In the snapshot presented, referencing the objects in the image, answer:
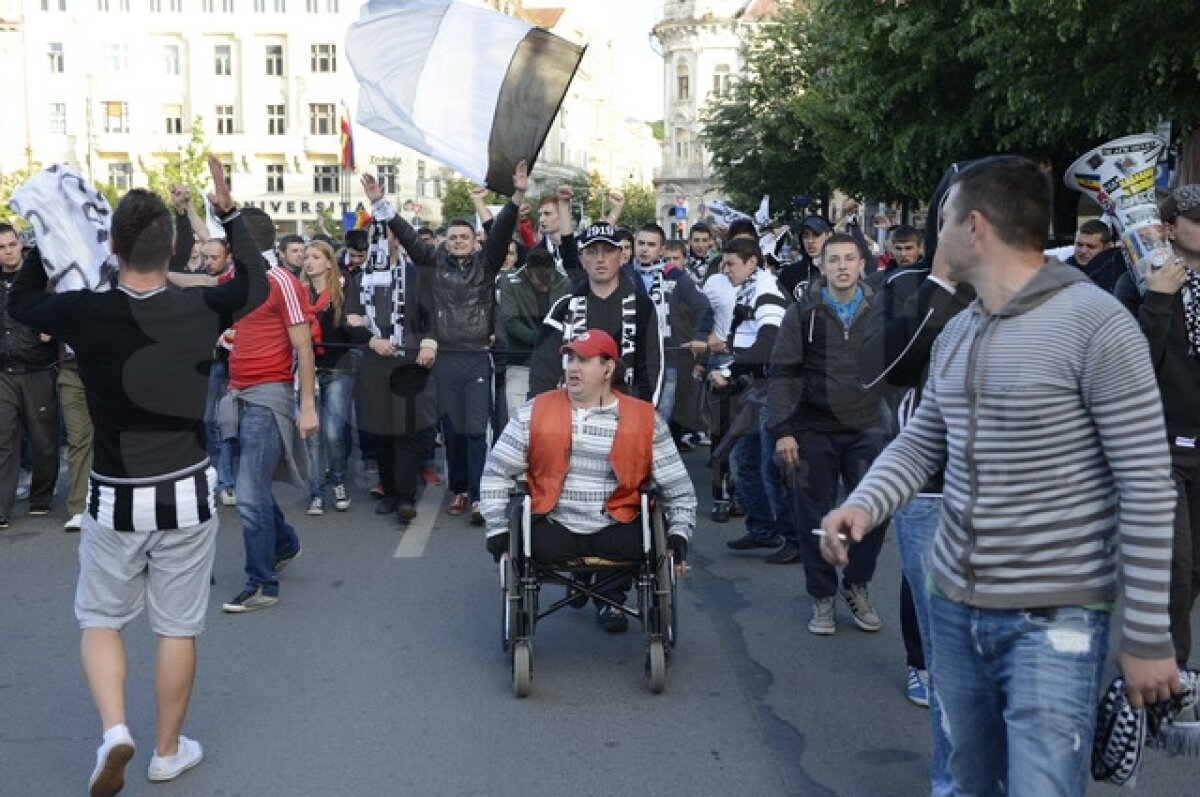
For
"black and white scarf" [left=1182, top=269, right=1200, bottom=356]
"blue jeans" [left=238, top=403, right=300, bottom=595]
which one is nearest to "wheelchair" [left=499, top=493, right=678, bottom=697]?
"blue jeans" [left=238, top=403, right=300, bottom=595]

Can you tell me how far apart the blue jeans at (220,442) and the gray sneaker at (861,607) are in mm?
5234

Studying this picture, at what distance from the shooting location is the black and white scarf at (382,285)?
1036cm

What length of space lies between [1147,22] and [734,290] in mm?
5305

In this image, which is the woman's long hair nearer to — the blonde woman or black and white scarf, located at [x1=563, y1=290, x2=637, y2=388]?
the blonde woman

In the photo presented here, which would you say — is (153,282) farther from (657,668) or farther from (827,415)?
(827,415)

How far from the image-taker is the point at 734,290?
1077 cm

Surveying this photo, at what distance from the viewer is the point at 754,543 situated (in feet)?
29.5

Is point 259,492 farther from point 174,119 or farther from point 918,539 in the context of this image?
point 174,119

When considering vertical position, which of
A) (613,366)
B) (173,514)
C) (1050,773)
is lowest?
(1050,773)

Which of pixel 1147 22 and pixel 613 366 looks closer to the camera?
pixel 613 366

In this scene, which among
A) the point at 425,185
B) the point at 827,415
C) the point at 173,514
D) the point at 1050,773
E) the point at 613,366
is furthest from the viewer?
the point at 425,185

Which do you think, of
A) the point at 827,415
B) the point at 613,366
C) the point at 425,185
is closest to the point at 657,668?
the point at 613,366

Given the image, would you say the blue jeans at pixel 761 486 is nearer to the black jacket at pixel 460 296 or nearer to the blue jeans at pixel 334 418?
the black jacket at pixel 460 296

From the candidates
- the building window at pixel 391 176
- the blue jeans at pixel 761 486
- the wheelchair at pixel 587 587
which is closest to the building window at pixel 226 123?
the building window at pixel 391 176
